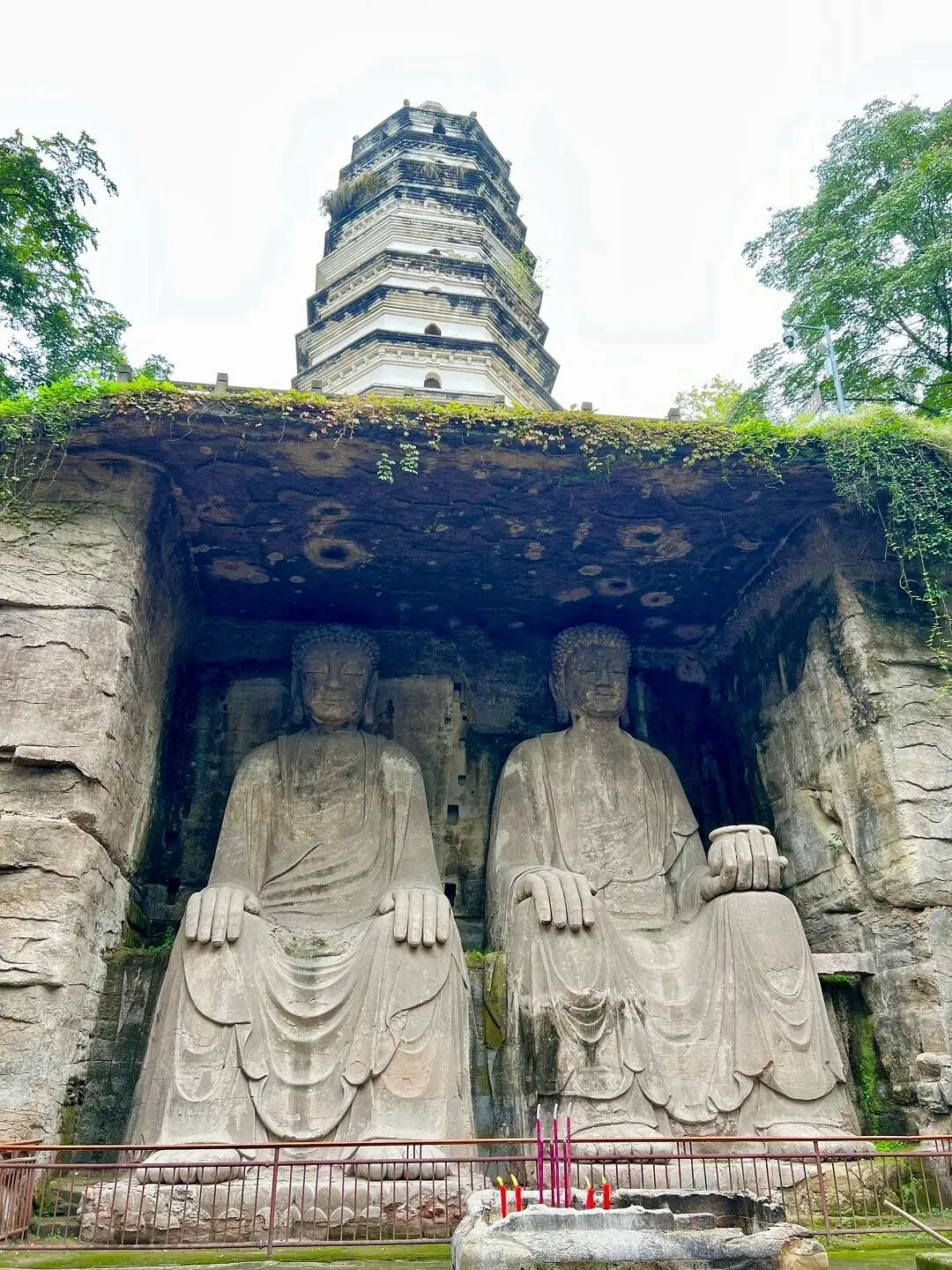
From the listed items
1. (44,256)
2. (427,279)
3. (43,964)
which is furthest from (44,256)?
(43,964)

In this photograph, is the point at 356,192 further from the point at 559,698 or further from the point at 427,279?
the point at 559,698

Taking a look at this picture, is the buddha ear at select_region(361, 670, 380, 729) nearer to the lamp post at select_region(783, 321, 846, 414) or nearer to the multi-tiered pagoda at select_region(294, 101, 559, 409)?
the lamp post at select_region(783, 321, 846, 414)

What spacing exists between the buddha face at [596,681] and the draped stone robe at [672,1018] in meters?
1.44

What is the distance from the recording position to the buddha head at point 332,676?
6.92 m

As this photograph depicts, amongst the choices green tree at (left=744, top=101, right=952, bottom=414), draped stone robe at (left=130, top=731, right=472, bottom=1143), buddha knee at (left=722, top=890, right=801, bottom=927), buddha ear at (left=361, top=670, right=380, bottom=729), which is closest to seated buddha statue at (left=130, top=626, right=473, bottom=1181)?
draped stone robe at (left=130, top=731, right=472, bottom=1143)

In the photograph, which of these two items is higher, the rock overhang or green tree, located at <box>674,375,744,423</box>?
green tree, located at <box>674,375,744,423</box>

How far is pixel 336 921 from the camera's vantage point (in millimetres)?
5895

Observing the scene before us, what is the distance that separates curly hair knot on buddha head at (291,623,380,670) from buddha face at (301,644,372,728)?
0.04 meters

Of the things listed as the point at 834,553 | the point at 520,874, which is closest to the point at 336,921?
the point at 520,874

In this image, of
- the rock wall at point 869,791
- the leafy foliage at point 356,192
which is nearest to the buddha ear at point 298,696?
the rock wall at point 869,791

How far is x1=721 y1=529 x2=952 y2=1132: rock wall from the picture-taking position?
17.3 feet

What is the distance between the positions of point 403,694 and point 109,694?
2.90 meters

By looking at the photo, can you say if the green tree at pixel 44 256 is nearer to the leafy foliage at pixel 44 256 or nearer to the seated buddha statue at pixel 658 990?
the leafy foliage at pixel 44 256

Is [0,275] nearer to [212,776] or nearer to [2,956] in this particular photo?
[212,776]
